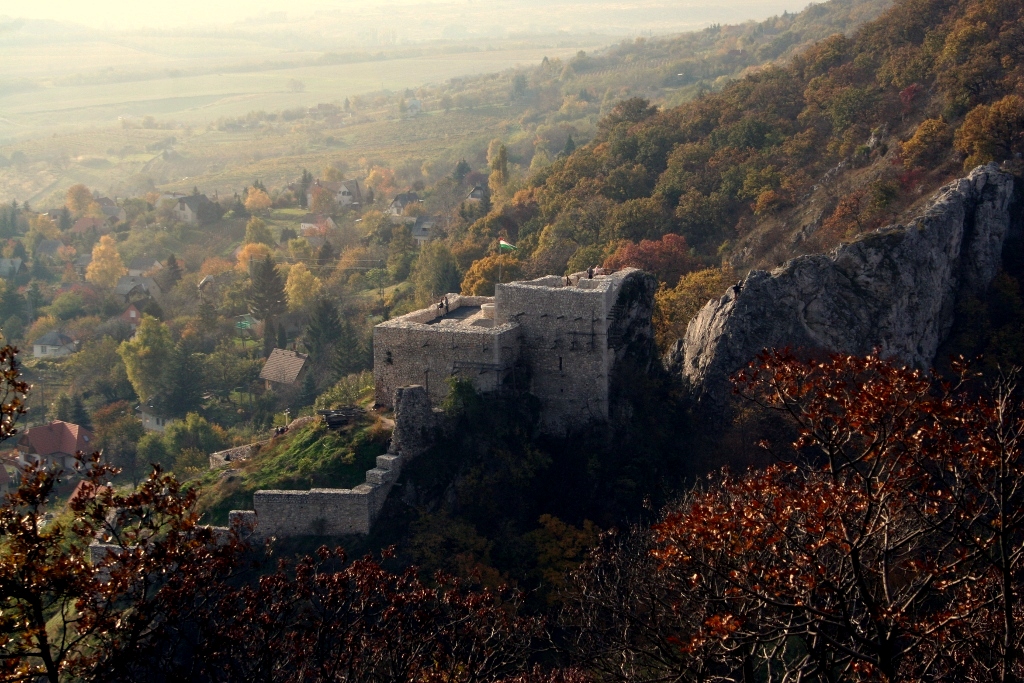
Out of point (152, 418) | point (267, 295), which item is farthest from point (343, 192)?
point (152, 418)

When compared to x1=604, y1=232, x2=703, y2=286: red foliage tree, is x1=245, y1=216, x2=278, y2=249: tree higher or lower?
lower

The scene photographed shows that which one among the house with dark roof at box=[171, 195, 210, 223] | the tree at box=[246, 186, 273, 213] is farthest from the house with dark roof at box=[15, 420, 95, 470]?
the tree at box=[246, 186, 273, 213]

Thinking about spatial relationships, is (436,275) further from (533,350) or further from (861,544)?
(861,544)

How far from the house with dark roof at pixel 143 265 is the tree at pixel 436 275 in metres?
38.0

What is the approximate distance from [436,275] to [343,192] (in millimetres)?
52620

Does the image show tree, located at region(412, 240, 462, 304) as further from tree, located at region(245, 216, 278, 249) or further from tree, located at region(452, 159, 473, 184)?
tree, located at region(452, 159, 473, 184)

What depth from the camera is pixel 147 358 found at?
66000 mm

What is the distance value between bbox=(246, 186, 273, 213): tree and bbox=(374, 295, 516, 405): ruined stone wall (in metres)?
85.0

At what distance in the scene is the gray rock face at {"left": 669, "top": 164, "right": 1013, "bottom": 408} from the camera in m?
34.5

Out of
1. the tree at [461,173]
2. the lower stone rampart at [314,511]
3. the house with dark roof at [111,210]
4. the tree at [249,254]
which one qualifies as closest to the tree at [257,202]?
the house with dark roof at [111,210]

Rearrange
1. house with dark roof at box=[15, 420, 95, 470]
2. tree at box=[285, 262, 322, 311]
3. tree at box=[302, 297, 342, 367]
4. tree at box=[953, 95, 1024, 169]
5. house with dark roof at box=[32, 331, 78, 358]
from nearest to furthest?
tree at box=[953, 95, 1024, 169] < house with dark roof at box=[15, 420, 95, 470] < tree at box=[302, 297, 342, 367] < tree at box=[285, 262, 322, 311] < house with dark roof at box=[32, 331, 78, 358]

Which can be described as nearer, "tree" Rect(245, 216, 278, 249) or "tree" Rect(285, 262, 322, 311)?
"tree" Rect(285, 262, 322, 311)

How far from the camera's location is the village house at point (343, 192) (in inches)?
4446

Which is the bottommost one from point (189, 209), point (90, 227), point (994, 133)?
point (90, 227)
